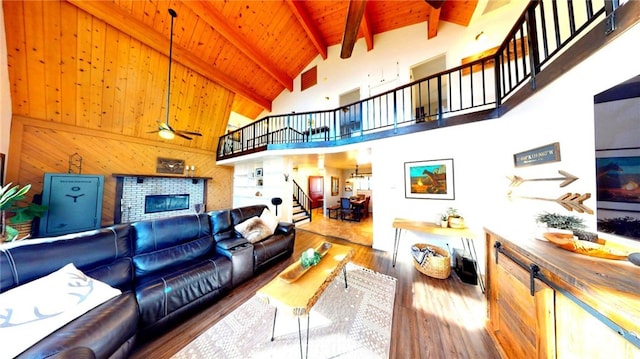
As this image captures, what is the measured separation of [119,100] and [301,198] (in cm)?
560

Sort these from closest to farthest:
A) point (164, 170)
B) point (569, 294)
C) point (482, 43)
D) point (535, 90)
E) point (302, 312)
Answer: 1. point (569, 294)
2. point (302, 312)
3. point (535, 90)
4. point (482, 43)
5. point (164, 170)

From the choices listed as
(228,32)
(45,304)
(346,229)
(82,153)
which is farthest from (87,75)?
(346,229)

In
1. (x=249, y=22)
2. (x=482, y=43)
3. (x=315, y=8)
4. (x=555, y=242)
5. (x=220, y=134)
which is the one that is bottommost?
(x=555, y=242)

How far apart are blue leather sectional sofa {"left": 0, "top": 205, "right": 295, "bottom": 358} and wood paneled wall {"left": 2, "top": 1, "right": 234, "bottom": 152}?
4148 millimetres

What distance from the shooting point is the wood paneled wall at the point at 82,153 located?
351 centimetres

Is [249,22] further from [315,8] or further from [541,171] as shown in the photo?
[541,171]

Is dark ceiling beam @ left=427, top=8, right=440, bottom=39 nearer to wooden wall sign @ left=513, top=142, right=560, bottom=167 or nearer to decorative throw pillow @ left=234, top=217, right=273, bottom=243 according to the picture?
wooden wall sign @ left=513, top=142, right=560, bottom=167

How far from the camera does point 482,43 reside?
3.79 meters

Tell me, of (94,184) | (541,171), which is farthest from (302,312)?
(94,184)

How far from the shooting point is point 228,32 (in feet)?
14.6

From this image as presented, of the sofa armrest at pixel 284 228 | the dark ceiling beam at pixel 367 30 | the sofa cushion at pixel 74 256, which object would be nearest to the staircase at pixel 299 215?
the sofa armrest at pixel 284 228

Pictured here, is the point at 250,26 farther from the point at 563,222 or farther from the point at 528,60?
the point at 563,222

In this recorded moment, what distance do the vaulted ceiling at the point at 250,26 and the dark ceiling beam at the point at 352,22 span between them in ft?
4.70

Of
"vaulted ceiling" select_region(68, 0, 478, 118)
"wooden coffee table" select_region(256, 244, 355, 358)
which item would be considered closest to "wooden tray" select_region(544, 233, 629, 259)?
"wooden coffee table" select_region(256, 244, 355, 358)
